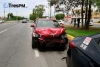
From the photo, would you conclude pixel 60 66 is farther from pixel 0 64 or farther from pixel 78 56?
pixel 78 56

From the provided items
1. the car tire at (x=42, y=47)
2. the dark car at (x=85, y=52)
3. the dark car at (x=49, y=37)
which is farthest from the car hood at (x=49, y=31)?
the dark car at (x=85, y=52)

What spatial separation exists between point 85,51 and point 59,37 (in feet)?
20.1

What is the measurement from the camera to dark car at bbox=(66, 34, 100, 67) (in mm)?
3869

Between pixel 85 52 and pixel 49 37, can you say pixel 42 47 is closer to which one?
pixel 49 37

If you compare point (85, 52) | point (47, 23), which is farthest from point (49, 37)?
point (85, 52)

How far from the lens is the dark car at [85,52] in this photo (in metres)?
3.87

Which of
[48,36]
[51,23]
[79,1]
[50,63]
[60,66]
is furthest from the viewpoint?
[79,1]

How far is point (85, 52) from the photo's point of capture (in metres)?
4.17

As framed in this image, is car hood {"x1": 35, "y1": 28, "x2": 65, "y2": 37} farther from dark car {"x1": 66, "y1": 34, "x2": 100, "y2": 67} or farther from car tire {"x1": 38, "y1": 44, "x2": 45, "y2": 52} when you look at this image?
dark car {"x1": 66, "y1": 34, "x2": 100, "y2": 67}

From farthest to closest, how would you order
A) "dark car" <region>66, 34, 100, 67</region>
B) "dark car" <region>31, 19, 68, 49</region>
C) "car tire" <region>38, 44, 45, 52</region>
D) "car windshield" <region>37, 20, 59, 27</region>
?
1. "car windshield" <region>37, 20, 59, 27</region>
2. "car tire" <region>38, 44, 45, 52</region>
3. "dark car" <region>31, 19, 68, 49</region>
4. "dark car" <region>66, 34, 100, 67</region>

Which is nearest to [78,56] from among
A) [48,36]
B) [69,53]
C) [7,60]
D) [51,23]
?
[69,53]

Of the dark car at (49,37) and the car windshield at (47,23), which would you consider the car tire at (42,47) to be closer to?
the dark car at (49,37)

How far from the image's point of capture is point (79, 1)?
31328 mm

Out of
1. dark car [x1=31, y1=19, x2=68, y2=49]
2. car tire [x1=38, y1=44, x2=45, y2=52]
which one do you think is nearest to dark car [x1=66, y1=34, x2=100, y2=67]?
dark car [x1=31, y1=19, x2=68, y2=49]
